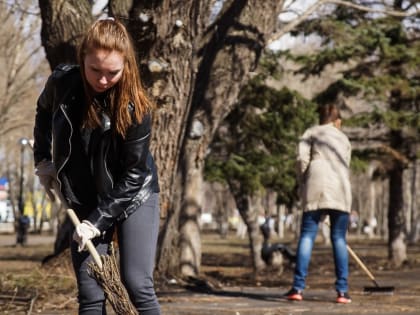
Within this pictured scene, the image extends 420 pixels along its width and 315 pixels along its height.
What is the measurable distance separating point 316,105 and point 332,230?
1202 centimetres

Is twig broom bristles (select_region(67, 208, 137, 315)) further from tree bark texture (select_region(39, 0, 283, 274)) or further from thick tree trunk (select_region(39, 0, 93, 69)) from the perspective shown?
thick tree trunk (select_region(39, 0, 93, 69))

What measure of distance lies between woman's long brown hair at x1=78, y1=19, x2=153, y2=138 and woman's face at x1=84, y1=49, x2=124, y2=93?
0.02 meters

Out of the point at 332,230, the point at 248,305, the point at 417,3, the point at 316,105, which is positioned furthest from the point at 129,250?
the point at 316,105

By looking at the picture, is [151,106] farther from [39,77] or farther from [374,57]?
[39,77]

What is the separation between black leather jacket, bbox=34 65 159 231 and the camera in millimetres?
4656

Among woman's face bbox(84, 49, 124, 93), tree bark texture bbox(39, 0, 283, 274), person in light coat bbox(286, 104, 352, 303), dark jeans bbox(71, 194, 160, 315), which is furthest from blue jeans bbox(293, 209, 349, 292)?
woman's face bbox(84, 49, 124, 93)

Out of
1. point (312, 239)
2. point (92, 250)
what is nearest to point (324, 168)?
point (312, 239)

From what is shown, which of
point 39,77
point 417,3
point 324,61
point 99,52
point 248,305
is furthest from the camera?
point 39,77

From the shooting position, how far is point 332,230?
9.48 metres

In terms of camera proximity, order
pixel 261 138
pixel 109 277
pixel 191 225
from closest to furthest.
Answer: pixel 109 277
pixel 191 225
pixel 261 138

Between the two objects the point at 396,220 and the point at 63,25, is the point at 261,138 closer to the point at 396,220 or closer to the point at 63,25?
the point at 396,220

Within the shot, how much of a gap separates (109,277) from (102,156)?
61 centimetres

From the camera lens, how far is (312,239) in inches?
377

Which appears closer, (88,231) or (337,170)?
(88,231)
